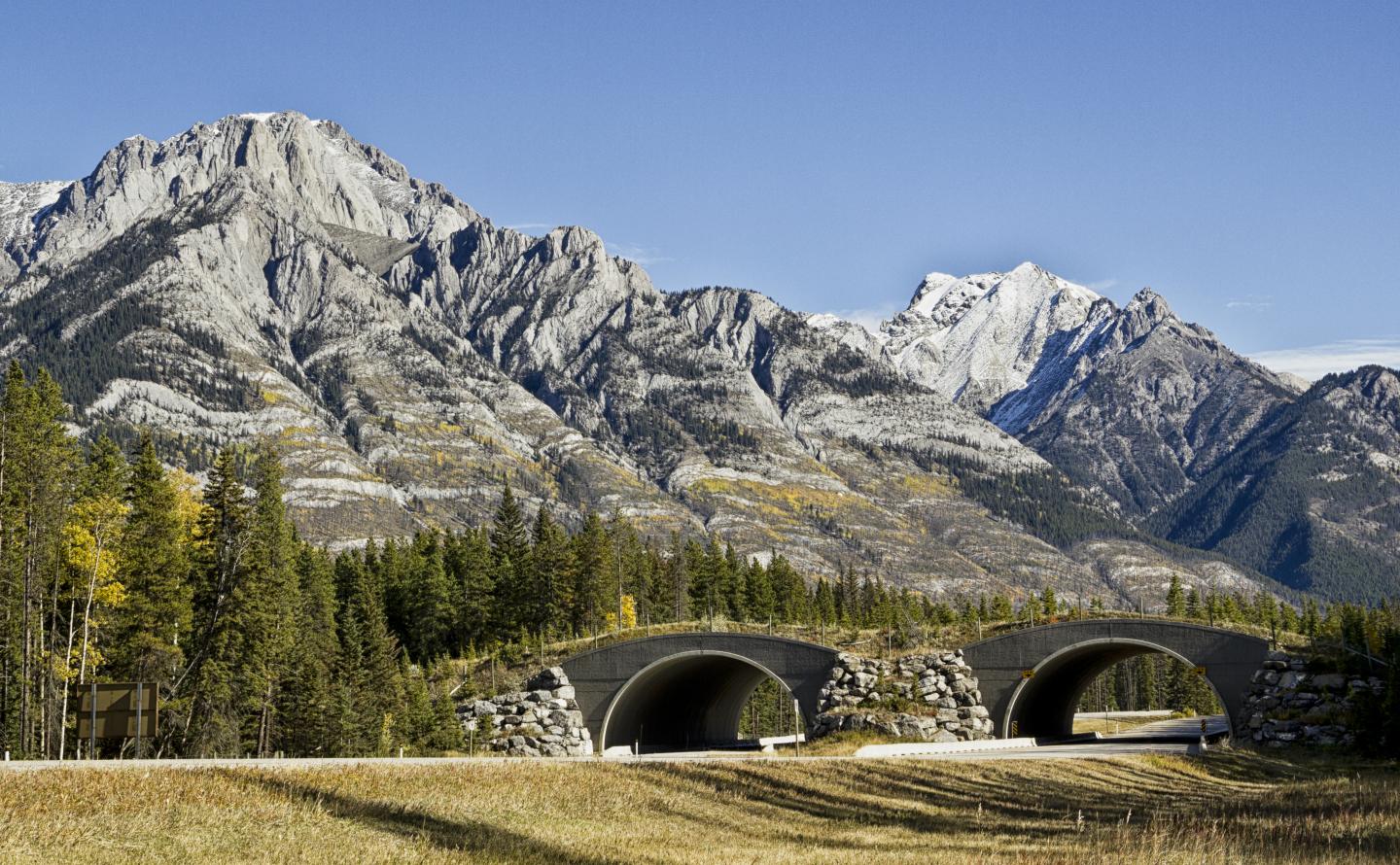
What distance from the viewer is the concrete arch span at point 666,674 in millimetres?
82312

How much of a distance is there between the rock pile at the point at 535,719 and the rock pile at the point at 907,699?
1598 cm

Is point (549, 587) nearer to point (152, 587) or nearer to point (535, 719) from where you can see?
point (535, 719)

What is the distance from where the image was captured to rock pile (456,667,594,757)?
84.2m

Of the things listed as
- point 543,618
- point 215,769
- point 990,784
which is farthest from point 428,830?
point 543,618

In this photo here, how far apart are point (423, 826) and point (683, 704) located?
78.0m

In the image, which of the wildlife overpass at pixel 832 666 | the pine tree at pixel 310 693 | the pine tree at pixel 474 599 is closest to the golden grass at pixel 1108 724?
the wildlife overpass at pixel 832 666

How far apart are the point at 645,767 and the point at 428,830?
39.9 feet

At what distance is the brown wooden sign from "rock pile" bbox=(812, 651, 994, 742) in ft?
170

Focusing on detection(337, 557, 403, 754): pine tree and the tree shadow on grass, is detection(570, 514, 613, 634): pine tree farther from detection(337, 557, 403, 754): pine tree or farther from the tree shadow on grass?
the tree shadow on grass

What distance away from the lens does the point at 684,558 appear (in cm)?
13838

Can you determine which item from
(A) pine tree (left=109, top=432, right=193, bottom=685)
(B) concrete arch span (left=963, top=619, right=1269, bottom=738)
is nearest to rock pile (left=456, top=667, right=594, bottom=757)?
(B) concrete arch span (left=963, top=619, right=1269, bottom=738)

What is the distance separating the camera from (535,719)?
281 ft

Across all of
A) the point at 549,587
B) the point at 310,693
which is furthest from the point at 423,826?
the point at 549,587

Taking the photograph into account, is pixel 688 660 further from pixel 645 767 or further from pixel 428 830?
pixel 428 830
